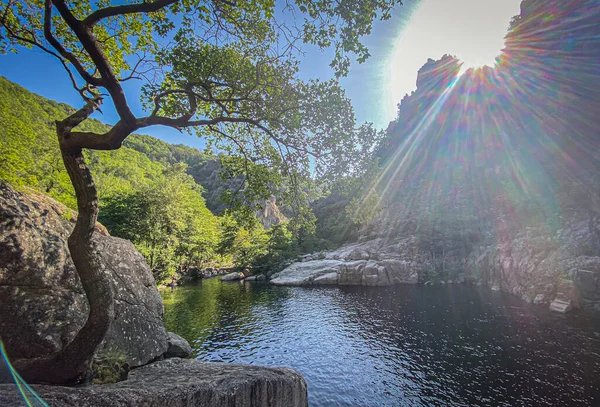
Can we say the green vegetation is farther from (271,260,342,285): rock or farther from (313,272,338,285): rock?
(313,272,338,285): rock

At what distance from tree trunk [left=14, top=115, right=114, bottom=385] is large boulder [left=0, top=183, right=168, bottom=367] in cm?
100

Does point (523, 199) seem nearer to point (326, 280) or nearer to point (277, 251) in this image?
point (326, 280)

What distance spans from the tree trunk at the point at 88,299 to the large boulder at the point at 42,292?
100 centimetres

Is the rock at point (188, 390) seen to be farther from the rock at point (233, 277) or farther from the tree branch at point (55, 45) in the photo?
the rock at point (233, 277)

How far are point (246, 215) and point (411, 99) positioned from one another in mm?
131054

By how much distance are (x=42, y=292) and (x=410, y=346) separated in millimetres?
20230

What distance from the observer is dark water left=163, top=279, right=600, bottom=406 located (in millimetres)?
12438

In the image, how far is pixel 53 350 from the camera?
22.9 ft

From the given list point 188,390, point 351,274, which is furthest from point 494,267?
point 188,390

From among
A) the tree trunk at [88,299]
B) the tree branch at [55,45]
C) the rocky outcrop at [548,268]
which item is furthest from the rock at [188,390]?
the rocky outcrop at [548,268]

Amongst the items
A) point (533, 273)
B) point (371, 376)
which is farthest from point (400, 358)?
point (533, 273)

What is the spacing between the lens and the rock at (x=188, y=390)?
393 cm

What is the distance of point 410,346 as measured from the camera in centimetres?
1769

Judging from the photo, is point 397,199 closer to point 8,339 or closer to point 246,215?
point 246,215
